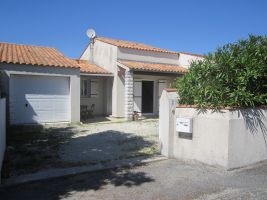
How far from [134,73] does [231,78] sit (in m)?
10.00

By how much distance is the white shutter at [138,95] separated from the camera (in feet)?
55.1

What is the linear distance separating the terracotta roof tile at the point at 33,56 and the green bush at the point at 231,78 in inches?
323

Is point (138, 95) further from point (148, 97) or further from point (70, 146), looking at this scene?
point (70, 146)

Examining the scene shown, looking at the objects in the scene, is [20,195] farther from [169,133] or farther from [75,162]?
[169,133]

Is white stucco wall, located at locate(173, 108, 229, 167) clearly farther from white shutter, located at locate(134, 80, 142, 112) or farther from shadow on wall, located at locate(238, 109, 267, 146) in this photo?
white shutter, located at locate(134, 80, 142, 112)

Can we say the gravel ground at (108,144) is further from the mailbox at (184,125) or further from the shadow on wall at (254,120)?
the shadow on wall at (254,120)

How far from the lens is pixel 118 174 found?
5816mm

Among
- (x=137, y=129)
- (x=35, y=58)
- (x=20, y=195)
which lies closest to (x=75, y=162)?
(x=20, y=195)

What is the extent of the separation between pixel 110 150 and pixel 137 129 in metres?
4.25

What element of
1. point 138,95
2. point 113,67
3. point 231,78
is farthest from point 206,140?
point 113,67

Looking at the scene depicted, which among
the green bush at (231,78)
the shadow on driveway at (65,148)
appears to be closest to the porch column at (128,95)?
the shadow on driveway at (65,148)

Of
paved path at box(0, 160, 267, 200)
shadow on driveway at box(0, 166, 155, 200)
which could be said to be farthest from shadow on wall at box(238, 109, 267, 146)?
shadow on driveway at box(0, 166, 155, 200)

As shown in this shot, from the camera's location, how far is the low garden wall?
6.02 meters

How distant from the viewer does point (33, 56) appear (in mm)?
14195
